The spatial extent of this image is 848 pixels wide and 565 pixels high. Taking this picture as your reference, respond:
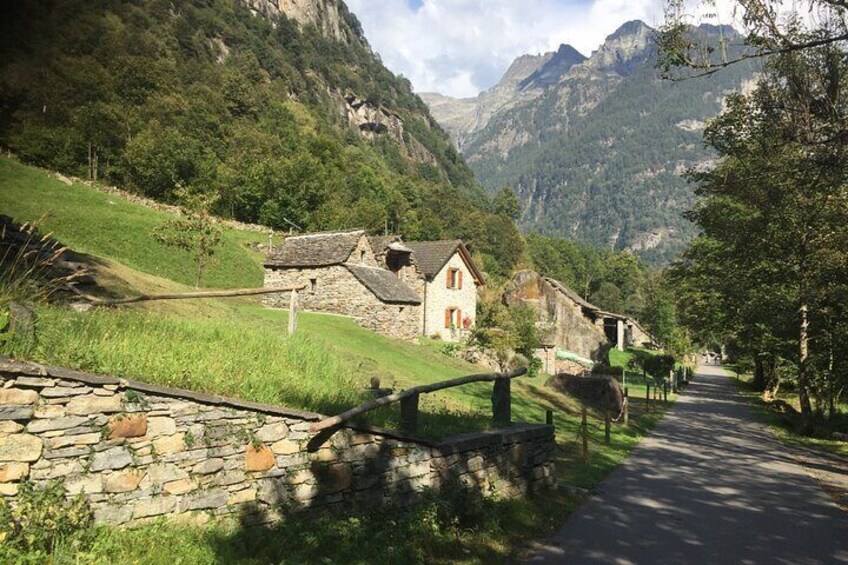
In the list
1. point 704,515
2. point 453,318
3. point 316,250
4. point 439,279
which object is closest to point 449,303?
point 453,318

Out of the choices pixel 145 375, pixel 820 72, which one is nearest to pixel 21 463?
pixel 145 375

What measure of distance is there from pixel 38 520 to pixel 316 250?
92.9 ft

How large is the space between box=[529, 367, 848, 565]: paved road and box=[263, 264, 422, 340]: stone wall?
1705 cm

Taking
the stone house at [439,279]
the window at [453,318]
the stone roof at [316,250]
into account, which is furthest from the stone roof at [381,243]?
the window at [453,318]

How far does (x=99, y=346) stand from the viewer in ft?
19.5

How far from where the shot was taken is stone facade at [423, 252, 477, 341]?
39.7 meters

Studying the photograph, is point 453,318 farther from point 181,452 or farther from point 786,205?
point 181,452

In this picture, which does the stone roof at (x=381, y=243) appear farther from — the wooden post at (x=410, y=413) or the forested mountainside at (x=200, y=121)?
the wooden post at (x=410, y=413)

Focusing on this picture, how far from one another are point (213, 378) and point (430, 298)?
3336cm

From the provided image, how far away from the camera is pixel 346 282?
30.2m

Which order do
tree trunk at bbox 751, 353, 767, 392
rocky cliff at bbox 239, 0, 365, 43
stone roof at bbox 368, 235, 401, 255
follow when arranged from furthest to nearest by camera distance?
rocky cliff at bbox 239, 0, 365, 43
stone roof at bbox 368, 235, 401, 255
tree trunk at bbox 751, 353, 767, 392

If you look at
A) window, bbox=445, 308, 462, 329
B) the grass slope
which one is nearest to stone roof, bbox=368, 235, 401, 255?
window, bbox=445, 308, 462, 329

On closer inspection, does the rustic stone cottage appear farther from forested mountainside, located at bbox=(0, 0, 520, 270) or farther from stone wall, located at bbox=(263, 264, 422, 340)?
forested mountainside, located at bbox=(0, 0, 520, 270)

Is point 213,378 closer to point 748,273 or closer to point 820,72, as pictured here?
point 820,72
